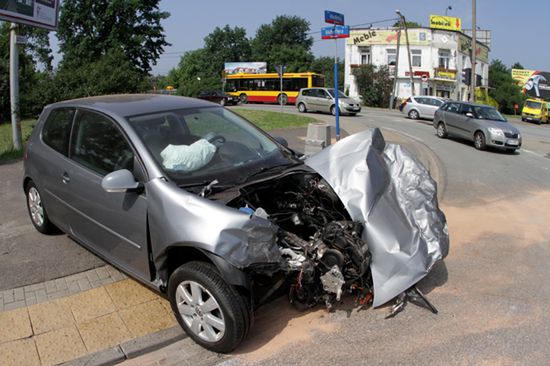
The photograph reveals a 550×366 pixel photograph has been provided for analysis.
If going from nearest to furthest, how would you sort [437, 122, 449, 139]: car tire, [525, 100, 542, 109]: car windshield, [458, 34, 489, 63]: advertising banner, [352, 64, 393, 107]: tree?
[437, 122, 449, 139]: car tire
[525, 100, 542, 109]: car windshield
[352, 64, 393, 107]: tree
[458, 34, 489, 63]: advertising banner

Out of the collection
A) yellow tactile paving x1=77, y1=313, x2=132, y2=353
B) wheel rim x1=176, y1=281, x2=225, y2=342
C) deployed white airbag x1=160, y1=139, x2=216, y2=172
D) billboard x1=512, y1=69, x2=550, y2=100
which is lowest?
yellow tactile paving x1=77, y1=313, x2=132, y2=353

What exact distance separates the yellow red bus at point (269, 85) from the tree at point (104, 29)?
9132 millimetres

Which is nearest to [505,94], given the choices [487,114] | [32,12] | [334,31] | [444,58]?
[444,58]

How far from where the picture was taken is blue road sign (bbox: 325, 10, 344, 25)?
411 inches

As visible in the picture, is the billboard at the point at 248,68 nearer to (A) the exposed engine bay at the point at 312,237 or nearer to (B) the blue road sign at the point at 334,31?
(B) the blue road sign at the point at 334,31

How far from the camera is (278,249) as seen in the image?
3283mm

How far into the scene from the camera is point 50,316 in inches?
149

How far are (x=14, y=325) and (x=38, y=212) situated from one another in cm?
199

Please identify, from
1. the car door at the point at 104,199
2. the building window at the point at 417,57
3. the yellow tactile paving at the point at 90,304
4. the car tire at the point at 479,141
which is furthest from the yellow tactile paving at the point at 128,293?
the building window at the point at 417,57

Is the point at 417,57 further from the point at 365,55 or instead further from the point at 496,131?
the point at 496,131

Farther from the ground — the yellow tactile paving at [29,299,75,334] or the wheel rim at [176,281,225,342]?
the wheel rim at [176,281,225,342]

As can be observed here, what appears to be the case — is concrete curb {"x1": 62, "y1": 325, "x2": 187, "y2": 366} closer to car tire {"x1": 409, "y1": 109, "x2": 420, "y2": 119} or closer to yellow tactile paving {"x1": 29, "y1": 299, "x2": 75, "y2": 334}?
yellow tactile paving {"x1": 29, "y1": 299, "x2": 75, "y2": 334}

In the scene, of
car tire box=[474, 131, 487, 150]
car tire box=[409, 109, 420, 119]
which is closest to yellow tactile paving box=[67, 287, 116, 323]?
car tire box=[474, 131, 487, 150]

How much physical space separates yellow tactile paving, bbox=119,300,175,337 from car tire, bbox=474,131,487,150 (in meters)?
13.3
